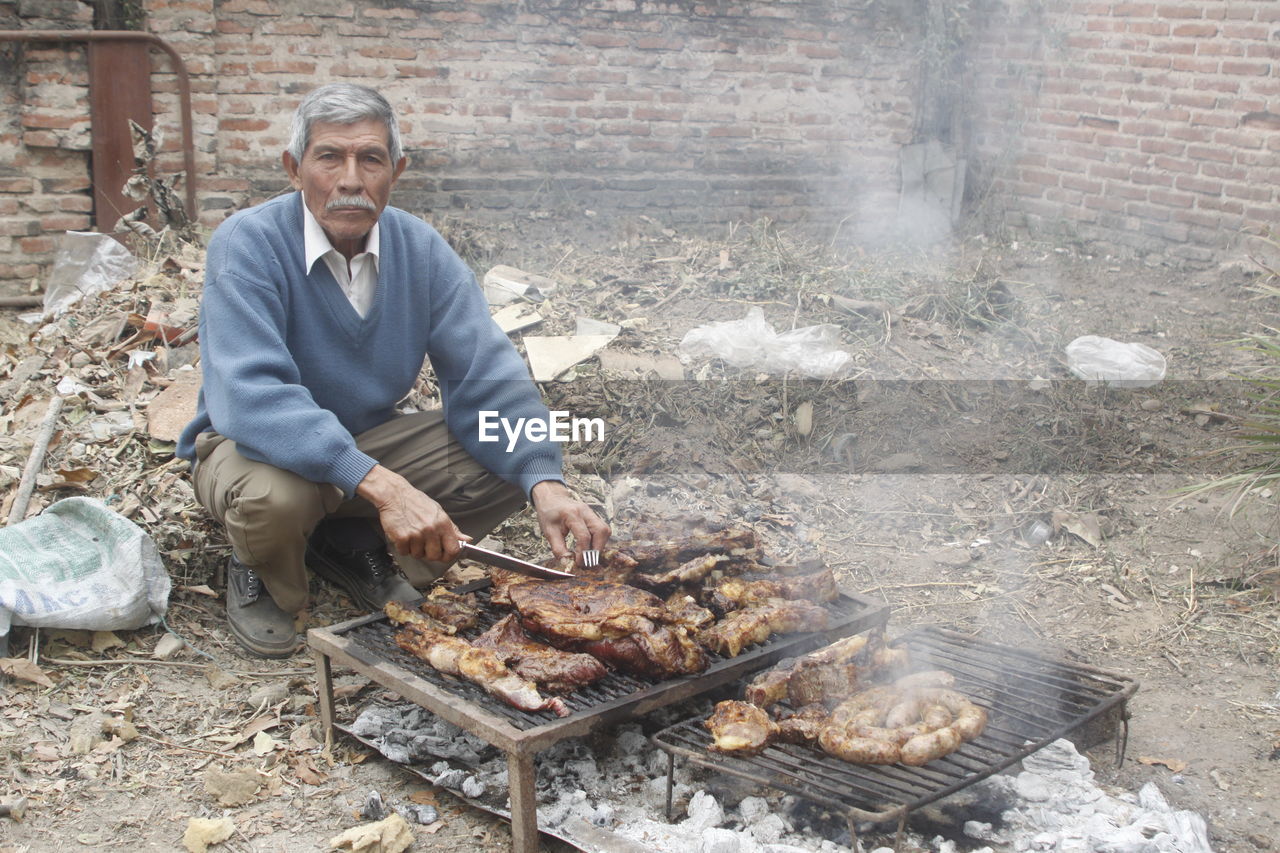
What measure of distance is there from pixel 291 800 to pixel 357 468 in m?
1.04

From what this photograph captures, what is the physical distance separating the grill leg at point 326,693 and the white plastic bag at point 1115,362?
4755 millimetres

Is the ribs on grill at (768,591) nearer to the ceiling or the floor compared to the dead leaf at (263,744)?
nearer to the ceiling

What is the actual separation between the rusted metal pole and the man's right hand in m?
4.76

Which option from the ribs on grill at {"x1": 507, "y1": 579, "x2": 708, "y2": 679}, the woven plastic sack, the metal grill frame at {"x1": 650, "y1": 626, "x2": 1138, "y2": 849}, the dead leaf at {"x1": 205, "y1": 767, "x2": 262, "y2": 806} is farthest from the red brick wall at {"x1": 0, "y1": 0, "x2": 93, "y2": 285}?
the metal grill frame at {"x1": 650, "y1": 626, "x2": 1138, "y2": 849}

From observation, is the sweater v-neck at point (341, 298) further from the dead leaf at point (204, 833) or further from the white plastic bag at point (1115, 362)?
the white plastic bag at point (1115, 362)

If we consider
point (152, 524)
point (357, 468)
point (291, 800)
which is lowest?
point (291, 800)

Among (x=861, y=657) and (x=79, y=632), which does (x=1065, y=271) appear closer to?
(x=861, y=657)

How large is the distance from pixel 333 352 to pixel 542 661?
1496 mm

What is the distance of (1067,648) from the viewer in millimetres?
4449

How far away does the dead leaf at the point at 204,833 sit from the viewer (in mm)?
3105

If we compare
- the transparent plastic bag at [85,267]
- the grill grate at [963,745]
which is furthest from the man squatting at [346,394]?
the transparent plastic bag at [85,267]

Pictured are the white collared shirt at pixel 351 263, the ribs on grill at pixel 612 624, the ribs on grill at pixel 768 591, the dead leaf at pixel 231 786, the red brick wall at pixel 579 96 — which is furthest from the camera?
the red brick wall at pixel 579 96

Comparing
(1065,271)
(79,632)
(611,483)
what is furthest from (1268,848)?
(1065,271)

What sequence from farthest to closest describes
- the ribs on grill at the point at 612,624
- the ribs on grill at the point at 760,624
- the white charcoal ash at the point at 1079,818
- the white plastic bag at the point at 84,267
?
the white plastic bag at the point at 84,267
the ribs on grill at the point at 760,624
the ribs on grill at the point at 612,624
the white charcoal ash at the point at 1079,818
